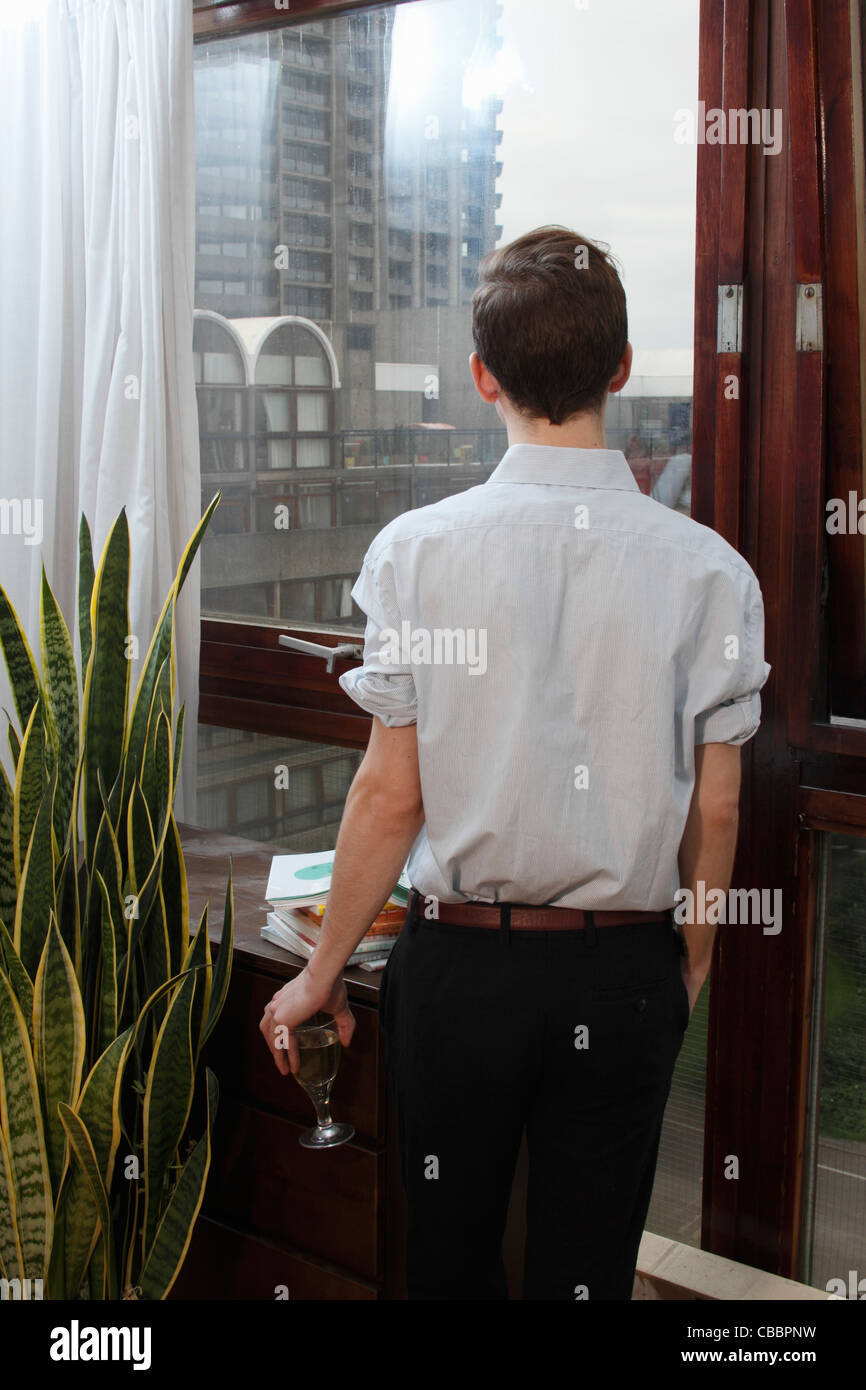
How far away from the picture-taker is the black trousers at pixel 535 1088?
4.48 feet

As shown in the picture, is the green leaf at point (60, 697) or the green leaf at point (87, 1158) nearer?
the green leaf at point (87, 1158)

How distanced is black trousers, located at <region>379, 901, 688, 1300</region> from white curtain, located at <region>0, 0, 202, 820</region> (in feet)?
4.14

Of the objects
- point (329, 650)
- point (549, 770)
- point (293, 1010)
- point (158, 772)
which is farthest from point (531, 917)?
point (329, 650)

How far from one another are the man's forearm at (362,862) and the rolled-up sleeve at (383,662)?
11 cm

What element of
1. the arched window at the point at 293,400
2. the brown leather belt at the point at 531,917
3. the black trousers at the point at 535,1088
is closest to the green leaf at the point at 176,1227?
the black trousers at the point at 535,1088

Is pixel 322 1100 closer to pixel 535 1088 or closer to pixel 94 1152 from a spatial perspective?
pixel 94 1152

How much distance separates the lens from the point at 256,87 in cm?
251

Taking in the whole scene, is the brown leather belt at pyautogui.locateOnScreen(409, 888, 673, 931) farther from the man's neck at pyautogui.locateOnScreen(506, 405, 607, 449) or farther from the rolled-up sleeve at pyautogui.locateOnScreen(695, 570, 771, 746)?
the man's neck at pyautogui.locateOnScreen(506, 405, 607, 449)

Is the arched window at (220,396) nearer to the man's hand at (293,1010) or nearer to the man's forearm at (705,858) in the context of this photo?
the man's hand at (293,1010)

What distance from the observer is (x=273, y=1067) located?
1.97 meters

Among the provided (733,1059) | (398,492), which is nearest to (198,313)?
(398,492)

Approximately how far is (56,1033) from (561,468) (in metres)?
1.02

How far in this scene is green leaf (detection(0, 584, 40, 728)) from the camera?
180cm

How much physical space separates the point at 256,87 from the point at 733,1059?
204 centimetres
